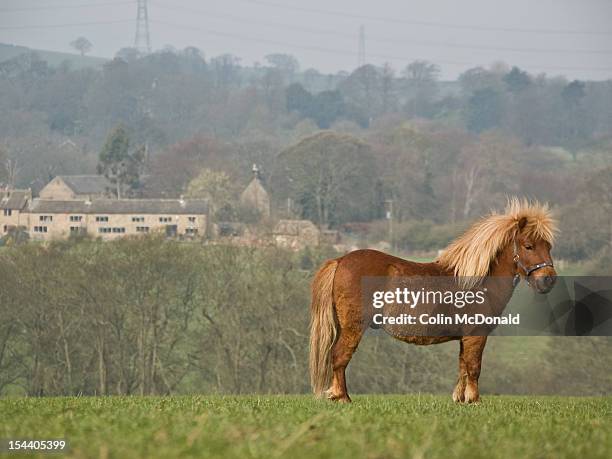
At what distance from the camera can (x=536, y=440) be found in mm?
9375

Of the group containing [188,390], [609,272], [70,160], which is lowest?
[188,390]

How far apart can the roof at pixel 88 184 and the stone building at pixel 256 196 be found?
2823 centimetres

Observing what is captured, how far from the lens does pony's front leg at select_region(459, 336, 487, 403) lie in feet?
46.7

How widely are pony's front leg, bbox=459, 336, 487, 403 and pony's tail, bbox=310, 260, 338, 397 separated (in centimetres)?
157

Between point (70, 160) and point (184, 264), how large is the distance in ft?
469

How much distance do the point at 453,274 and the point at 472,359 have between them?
1.03 metres

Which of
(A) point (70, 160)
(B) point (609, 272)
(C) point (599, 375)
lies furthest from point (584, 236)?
(A) point (70, 160)

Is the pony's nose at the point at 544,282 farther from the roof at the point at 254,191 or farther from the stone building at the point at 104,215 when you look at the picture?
the roof at the point at 254,191

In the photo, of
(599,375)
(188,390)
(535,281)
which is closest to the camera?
(535,281)

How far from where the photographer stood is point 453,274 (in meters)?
14.3

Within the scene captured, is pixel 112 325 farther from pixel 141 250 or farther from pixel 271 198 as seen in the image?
pixel 271 198

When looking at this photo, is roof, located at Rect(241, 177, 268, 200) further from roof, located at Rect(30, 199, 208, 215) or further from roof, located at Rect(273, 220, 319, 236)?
roof, located at Rect(273, 220, 319, 236)

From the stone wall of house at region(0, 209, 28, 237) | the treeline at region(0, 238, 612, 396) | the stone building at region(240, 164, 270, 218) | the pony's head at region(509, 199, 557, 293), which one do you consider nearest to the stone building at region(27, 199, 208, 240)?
the stone wall of house at region(0, 209, 28, 237)

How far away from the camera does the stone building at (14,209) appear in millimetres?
140750
